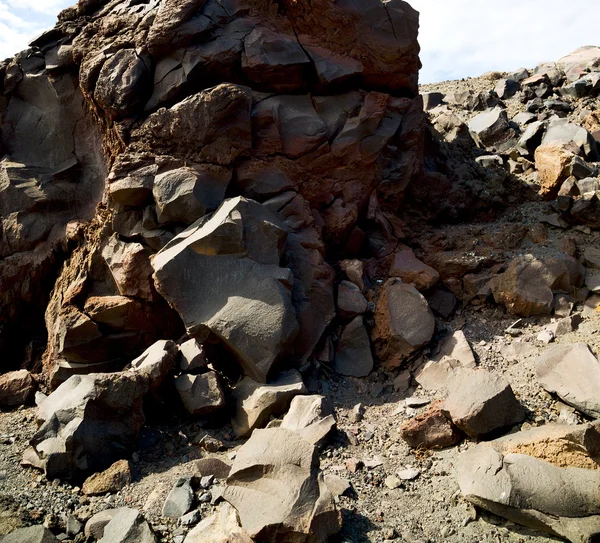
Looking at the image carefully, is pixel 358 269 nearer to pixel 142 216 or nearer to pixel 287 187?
pixel 287 187

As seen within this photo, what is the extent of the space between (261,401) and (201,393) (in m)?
0.57

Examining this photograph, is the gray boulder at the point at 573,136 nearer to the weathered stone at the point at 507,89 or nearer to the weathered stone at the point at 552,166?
the weathered stone at the point at 552,166

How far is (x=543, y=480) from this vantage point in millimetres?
3682

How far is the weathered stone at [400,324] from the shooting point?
564cm

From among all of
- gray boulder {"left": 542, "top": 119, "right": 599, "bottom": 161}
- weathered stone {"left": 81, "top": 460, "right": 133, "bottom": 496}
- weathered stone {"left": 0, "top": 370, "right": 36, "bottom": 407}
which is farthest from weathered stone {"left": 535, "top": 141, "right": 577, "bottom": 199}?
weathered stone {"left": 0, "top": 370, "right": 36, "bottom": 407}

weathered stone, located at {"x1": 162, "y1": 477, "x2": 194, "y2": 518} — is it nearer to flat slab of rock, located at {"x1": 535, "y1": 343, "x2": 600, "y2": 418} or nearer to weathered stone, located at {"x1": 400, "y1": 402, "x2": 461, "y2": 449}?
weathered stone, located at {"x1": 400, "y1": 402, "x2": 461, "y2": 449}

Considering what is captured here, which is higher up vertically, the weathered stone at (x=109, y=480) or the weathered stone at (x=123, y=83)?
the weathered stone at (x=123, y=83)

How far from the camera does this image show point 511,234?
678 centimetres

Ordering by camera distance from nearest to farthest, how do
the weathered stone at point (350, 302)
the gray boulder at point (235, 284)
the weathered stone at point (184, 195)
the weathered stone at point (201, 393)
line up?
the weathered stone at point (201, 393) → the gray boulder at point (235, 284) → the weathered stone at point (184, 195) → the weathered stone at point (350, 302)

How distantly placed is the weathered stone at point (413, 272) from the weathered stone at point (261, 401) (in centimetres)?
191

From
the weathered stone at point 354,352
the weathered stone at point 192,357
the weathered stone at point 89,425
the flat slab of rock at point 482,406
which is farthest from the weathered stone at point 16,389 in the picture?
the flat slab of rock at point 482,406

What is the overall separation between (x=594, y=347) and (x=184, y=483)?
383 cm

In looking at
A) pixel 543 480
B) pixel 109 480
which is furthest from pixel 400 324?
pixel 109 480

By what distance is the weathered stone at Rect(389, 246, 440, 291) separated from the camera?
20.5ft
